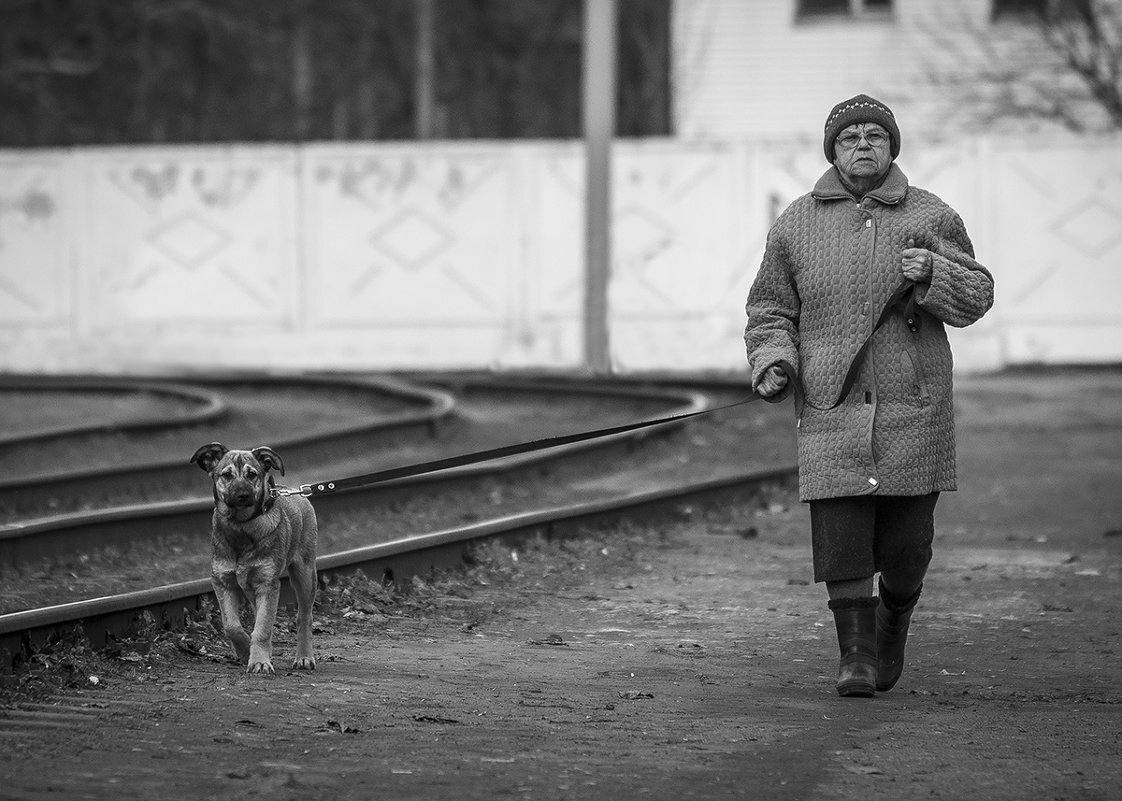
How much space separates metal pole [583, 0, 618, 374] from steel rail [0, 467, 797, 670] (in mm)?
7839

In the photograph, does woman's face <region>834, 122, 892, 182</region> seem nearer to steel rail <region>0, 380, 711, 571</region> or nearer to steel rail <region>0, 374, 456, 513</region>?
steel rail <region>0, 380, 711, 571</region>

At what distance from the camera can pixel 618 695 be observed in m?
6.14

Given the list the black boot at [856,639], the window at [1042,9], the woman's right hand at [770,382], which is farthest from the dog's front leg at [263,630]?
the window at [1042,9]

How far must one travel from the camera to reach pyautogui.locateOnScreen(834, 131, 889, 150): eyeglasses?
6.22 metres

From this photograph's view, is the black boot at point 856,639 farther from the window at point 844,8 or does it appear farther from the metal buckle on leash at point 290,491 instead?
the window at point 844,8

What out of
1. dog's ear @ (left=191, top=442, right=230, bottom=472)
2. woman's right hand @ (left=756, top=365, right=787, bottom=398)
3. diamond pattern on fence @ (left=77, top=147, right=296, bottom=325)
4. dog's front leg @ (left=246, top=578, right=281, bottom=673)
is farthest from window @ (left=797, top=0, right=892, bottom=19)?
dog's front leg @ (left=246, top=578, right=281, bottom=673)

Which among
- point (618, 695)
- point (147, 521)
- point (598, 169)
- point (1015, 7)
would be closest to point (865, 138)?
point (618, 695)

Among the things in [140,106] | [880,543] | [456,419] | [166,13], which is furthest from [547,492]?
[140,106]

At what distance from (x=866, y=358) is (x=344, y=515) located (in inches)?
201

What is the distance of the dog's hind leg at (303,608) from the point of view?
638 centimetres

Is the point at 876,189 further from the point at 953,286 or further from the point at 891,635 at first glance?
the point at 891,635

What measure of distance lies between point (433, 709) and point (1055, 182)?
627 inches

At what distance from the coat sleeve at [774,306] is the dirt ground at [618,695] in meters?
1.16

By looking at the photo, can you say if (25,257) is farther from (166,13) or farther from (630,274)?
(166,13)
